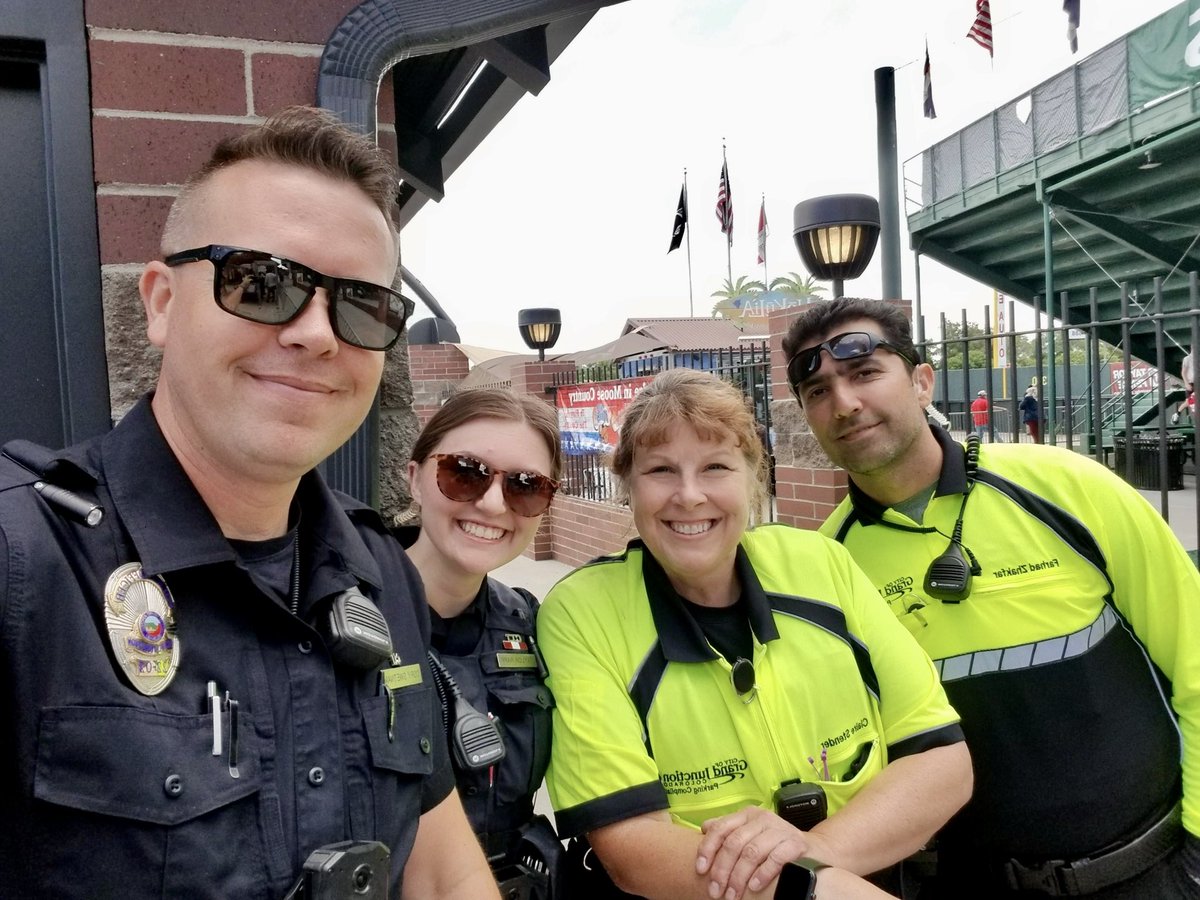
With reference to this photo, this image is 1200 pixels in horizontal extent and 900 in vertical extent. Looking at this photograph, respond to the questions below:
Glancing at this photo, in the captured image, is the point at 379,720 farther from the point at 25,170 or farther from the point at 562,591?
the point at 25,170

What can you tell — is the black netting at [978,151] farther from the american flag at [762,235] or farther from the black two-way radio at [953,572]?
the black two-way radio at [953,572]

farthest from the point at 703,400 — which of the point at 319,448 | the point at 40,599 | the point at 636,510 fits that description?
the point at 40,599

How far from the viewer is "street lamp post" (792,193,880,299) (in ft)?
17.1

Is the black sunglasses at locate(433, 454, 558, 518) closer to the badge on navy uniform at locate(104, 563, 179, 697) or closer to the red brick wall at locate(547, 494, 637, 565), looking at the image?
→ the badge on navy uniform at locate(104, 563, 179, 697)

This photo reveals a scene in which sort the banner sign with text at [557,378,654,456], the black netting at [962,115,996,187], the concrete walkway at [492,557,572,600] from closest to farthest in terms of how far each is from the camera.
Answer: the banner sign with text at [557,378,654,456] < the concrete walkway at [492,557,572,600] < the black netting at [962,115,996,187]

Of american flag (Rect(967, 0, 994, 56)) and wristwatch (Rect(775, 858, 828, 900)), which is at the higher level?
american flag (Rect(967, 0, 994, 56))

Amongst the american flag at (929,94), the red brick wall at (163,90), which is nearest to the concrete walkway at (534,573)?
the red brick wall at (163,90)

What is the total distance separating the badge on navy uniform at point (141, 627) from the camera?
0.93m

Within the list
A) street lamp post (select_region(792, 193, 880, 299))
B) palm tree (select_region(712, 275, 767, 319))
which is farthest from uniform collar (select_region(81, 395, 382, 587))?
palm tree (select_region(712, 275, 767, 319))

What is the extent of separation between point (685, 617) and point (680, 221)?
1844 centimetres

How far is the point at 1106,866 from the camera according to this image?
198 centimetres

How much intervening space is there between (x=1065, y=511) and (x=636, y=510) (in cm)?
120

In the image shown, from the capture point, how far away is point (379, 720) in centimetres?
118

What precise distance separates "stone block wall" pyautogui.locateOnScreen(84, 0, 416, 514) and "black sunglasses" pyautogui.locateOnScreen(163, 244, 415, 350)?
22.3 inches
